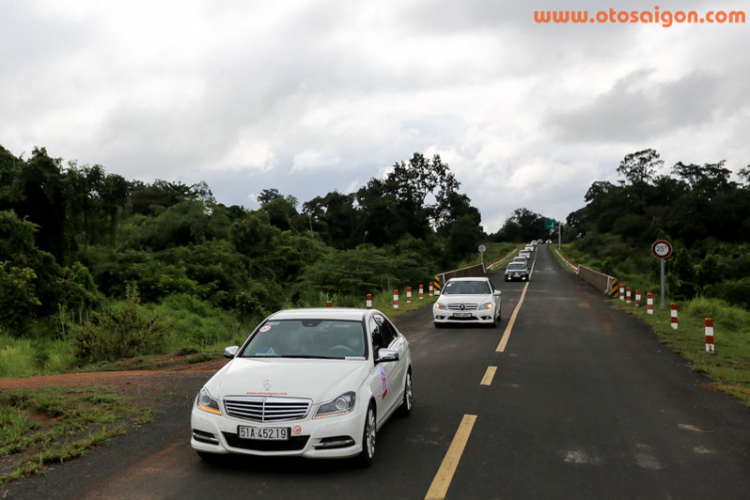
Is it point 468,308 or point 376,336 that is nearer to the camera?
point 376,336

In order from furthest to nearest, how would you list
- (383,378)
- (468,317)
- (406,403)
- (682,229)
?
(682,229), (468,317), (406,403), (383,378)

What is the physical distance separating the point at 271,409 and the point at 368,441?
0.98m

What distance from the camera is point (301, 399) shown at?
503 cm

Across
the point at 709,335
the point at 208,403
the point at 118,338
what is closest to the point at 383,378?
the point at 208,403

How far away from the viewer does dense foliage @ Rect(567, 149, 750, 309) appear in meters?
30.8

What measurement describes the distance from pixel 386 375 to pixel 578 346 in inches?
337

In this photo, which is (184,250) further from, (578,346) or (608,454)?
(608,454)

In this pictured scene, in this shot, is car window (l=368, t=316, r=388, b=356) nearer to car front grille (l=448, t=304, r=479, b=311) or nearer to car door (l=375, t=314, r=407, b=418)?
car door (l=375, t=314, r=407, b=418)

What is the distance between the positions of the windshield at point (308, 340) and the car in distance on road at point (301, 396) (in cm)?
1

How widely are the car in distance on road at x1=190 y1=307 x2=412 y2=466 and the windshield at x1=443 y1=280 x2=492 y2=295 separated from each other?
469 inches

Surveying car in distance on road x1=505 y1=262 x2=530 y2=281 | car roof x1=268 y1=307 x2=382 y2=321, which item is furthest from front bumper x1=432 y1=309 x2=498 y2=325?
car in distance on road x1=505 y1=262 x2=530 y2=281

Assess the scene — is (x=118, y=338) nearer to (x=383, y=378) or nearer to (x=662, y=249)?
(x=383, y=378)

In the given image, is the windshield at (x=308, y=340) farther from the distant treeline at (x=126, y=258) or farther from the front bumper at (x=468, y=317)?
the front bumper at (x=468, y=317)

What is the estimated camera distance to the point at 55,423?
6551mm
